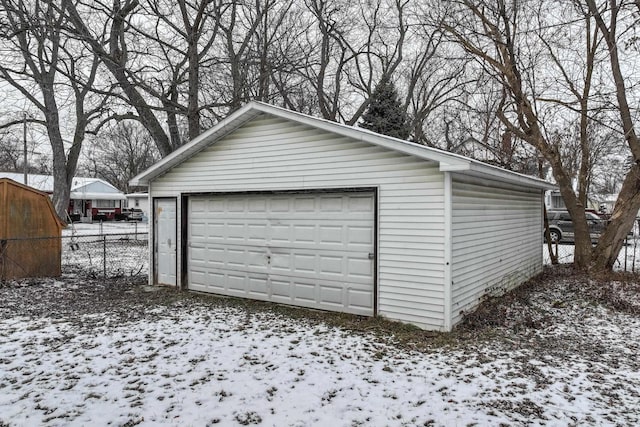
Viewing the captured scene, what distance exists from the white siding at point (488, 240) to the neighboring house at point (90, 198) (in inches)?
1399

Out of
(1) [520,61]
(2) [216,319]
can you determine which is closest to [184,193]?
(2) [216,319]

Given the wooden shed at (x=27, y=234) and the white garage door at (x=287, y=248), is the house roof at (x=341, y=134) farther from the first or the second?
the wooden shed at (x=27, y=234)

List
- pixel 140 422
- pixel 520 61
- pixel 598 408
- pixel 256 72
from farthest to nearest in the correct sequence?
pixel 256 72 < pixel 520 61 < pixel 598 408 < pixel 140 422

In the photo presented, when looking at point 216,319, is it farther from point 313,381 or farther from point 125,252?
point 125,252

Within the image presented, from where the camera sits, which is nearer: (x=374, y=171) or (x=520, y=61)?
(x=374, y=171)

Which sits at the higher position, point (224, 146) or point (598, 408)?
point (224, 146)

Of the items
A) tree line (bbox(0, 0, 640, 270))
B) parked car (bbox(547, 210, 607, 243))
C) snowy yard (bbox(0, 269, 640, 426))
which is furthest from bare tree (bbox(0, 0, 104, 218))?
parked car (bbox(547, 210, 607, 243))

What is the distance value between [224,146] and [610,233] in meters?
9.17

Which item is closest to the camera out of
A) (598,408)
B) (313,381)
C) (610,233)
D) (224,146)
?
(598,408)

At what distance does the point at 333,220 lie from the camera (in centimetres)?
687

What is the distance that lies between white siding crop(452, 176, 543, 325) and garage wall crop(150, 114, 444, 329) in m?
0.34

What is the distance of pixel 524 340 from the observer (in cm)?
546

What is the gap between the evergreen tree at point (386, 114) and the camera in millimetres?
18719

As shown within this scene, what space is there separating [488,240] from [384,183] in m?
2.38
